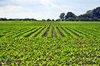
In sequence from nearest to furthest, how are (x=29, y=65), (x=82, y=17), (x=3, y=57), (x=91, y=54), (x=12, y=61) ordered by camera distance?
(x=29, y=65), (x=12, y=61), (x=3, y=57), (x=91, y=54), (x=82, y=17)

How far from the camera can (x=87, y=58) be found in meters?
15.4

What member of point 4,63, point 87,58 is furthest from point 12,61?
point 87,58

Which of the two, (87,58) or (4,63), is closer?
(4,63)

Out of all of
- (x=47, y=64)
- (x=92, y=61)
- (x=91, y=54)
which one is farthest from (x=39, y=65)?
(x=91, y=54)

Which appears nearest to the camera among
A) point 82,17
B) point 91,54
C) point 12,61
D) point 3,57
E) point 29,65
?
point 29,65

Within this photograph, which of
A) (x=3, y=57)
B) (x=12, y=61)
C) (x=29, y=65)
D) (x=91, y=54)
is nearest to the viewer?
(x=29, y=65)

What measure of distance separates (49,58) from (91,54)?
10.7 ft

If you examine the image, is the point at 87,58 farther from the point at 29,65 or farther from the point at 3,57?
the point at 3,57

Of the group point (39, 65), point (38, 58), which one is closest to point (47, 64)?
point (39, 65)

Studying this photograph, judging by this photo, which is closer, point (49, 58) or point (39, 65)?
point (39, 65)

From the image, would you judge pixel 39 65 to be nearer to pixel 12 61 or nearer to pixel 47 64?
pixel 47 64

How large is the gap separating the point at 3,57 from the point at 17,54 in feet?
3.98

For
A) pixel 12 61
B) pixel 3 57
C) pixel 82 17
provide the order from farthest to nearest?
pixel 82 17 → pixel 3 57 → pixel 12 61

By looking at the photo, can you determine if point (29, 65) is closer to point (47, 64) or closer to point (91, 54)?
point (47, 64)
